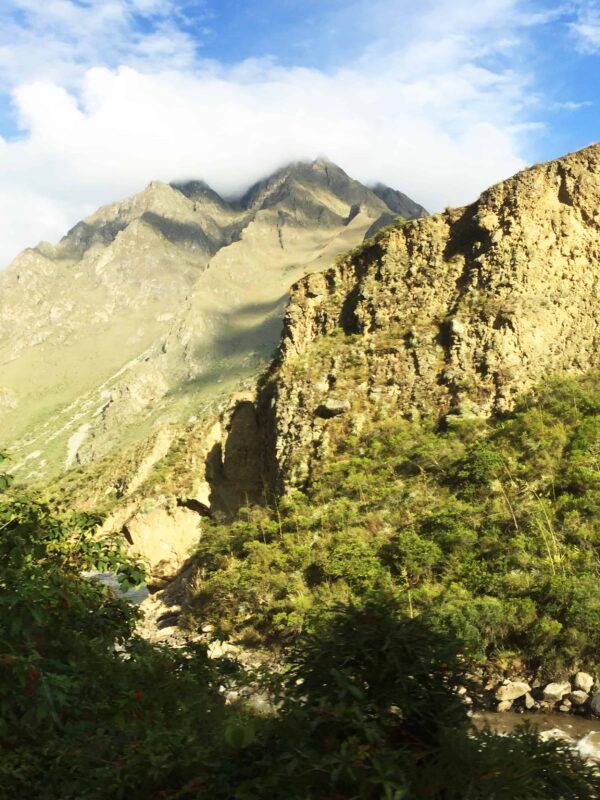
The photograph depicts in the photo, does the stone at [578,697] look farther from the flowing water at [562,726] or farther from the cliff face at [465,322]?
the cliff face at [465,322]

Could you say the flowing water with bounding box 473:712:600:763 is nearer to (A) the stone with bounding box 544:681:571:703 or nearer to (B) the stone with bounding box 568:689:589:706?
(B) the stone with bounding box 568:689:589:706

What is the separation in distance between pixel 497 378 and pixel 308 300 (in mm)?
16476

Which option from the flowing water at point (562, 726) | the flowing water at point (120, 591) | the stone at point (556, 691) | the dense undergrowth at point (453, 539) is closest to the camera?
the flowing water at point (120, 591)

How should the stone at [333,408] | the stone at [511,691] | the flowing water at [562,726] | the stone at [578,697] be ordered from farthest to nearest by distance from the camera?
the stone at [333,408]
the stone at [511,691]
the stone at [578,697]
the flowing water at [562,726]

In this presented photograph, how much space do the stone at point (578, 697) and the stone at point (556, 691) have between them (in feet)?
0.86

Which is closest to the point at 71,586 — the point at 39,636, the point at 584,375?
the point at 39,636

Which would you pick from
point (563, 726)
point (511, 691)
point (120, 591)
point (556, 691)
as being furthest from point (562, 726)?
point (120, 591)

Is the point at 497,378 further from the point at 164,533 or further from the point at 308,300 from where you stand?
the point at 164,533

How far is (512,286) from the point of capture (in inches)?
1414

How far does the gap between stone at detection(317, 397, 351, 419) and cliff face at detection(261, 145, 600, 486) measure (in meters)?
0.07

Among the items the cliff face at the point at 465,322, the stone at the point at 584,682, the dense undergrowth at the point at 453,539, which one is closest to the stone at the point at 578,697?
the stone at the point at 584,682

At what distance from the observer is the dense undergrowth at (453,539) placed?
21.2 m

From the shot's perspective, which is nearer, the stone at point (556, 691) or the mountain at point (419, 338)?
the stone at point (556, 691)

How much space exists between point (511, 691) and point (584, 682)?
242cm
